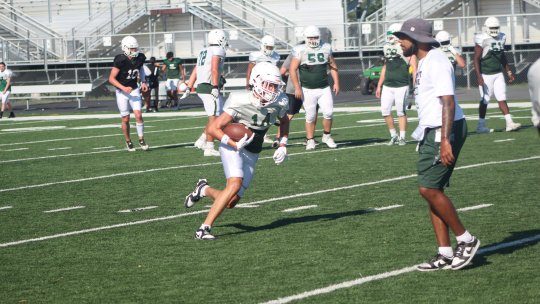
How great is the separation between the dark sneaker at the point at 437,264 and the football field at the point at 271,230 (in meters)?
0.07

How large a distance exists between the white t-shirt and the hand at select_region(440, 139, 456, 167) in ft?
0.78

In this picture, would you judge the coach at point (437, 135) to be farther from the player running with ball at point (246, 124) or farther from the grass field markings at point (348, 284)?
the player running with ball at point (246, 124)

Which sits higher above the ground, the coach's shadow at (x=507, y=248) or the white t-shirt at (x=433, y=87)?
the white t-shirt at (x=433, y=87)

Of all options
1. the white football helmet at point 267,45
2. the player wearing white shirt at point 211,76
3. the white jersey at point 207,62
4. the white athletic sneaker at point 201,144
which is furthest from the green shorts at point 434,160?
the white football helmet at point 267,45

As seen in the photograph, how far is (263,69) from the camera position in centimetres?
591

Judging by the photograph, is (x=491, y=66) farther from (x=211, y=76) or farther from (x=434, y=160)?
(x=434, y=160)

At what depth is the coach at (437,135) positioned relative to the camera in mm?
4809

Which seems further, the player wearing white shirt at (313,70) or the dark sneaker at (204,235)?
the player wearing white shirt at (313,70)

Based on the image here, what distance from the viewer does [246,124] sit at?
605 centimetres

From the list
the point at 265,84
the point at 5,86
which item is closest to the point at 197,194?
the point at 265,84

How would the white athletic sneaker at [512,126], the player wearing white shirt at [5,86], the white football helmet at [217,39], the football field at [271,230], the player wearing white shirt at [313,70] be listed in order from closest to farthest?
1. the football field at [271,230]
2. the player wearing white shirt at [313,70]
3. the white football helmet at [217,39]
4. the white athletic sneaker at [512,126]
5. the player wearing white shirt at [5,86]

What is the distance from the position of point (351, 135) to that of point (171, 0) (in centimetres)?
2484

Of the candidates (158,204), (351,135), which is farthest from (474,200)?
(351,135)

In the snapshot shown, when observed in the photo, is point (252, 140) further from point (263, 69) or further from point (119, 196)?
point (119, 196)
